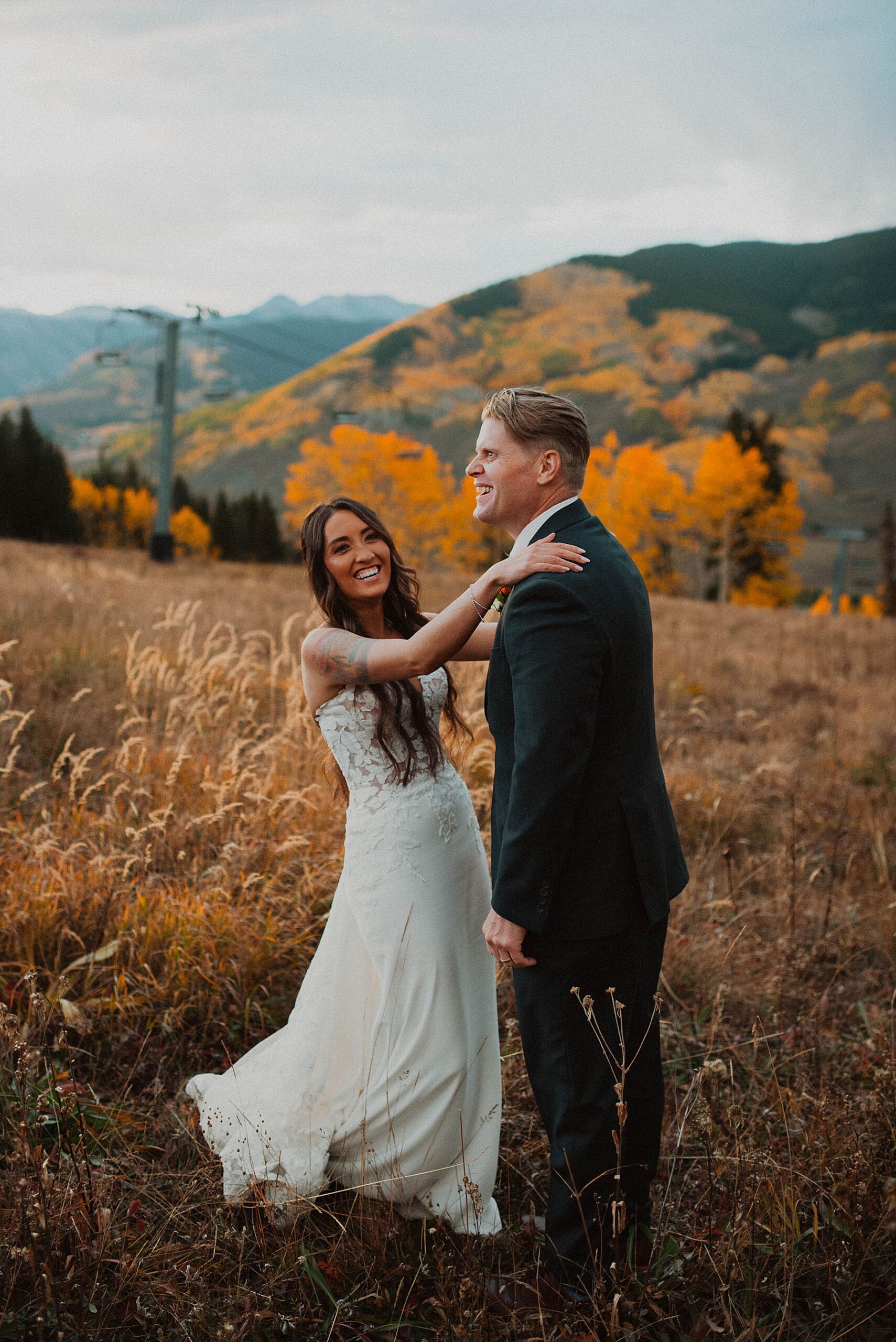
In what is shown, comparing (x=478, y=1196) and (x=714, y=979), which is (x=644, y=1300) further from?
(x=714, y=979)

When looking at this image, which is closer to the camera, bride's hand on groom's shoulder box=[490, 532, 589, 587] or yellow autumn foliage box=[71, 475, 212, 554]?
bride's hand on groom's shoulder box=[490, 532, 589, 587]

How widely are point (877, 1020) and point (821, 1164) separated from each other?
1636 millimetres

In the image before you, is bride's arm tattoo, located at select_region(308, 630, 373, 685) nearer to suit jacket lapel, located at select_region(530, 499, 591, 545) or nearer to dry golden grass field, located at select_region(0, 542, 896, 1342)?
suit jacket lapel, located at select_region(530, 499, 591, 545)

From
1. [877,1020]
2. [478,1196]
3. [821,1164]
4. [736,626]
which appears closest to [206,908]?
[478,1196]

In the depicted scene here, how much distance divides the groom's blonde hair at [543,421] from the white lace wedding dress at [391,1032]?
0.99m

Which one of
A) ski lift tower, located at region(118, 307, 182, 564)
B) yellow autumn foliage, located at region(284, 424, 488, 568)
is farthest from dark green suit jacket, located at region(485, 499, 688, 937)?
yellow autumn foliage, located at region(284, 424, 488, 568)

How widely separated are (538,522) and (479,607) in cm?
28

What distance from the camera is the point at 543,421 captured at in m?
2.22

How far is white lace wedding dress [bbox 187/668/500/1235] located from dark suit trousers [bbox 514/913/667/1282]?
1.17 feet

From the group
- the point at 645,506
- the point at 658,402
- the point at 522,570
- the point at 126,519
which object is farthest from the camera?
the point at 658,402

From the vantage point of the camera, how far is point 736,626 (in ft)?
62.4

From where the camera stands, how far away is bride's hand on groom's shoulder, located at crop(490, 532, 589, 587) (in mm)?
2139

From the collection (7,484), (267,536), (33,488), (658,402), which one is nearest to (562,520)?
(7,484)

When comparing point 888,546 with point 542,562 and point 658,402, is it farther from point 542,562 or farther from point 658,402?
point 658,402
